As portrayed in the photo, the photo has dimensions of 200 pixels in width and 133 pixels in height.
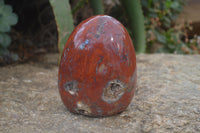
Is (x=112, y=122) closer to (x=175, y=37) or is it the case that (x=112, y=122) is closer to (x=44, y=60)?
(x=44, y=60)

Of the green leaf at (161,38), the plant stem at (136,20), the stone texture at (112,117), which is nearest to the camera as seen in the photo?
the stone texture at (112,117)

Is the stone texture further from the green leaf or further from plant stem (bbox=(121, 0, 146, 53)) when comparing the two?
the green leaf

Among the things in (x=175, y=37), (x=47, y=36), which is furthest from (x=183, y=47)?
(x=47, y=36)

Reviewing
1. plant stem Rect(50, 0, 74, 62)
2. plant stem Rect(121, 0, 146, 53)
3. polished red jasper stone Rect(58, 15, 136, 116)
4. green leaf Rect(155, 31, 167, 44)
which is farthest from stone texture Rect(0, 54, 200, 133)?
green leaf Rect(155, 31, 167, 44)

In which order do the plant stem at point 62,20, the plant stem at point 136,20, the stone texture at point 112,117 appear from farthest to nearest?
the plant stem at point 136,20 → the plant stem at point 62,20 → the stone texture at point 112,117

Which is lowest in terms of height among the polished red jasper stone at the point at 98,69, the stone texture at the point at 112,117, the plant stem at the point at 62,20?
the stone texture at the point at 112,117

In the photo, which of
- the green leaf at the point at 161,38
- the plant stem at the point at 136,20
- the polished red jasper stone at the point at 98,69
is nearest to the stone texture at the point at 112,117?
the polished red jasper stone at the point at 98,69

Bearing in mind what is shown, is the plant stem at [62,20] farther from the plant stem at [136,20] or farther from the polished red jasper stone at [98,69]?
the plant stem at [136,20]
